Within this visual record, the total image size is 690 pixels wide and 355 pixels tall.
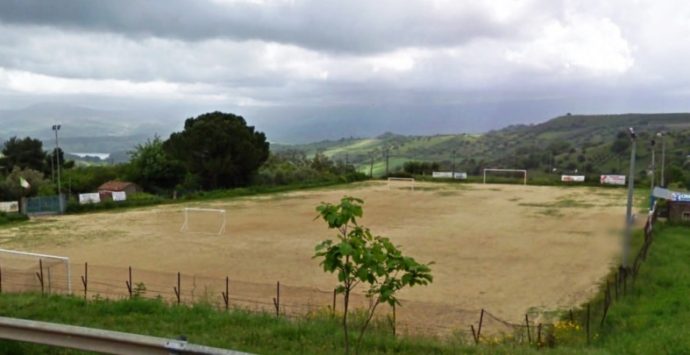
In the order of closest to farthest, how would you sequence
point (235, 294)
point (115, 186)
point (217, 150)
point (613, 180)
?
point (235, 294) < point (217, 150) < point (115, 186) < point (613, 180)

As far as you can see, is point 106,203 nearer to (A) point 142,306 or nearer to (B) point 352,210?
(A) point 142,306

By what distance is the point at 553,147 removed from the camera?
11375 centimetres

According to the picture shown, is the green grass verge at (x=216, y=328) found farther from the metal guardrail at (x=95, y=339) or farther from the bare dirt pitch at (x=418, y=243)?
the bare dirt pitch at (x=418, y=243)

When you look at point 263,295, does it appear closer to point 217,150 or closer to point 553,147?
point 217,150

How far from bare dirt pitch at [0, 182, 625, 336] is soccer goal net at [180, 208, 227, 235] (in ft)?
0.49

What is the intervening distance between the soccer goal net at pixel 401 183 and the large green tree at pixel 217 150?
12.5 metres

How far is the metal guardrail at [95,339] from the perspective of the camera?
13.6ft

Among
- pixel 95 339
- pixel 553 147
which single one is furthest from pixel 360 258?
pixel 553 147

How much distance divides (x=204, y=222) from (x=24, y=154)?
118 ft

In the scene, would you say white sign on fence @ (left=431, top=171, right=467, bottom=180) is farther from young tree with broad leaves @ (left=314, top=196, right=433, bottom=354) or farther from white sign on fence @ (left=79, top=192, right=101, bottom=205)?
young tree with broad leaves @ (left=314, top=196, right=433, bottom=354)

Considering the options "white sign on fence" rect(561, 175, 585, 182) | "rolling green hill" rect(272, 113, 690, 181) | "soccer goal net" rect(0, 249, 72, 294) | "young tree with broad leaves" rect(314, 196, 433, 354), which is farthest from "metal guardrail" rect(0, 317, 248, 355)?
→ "rolling green hill" rect(272, 113, 690, 181)

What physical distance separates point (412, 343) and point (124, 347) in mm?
3702

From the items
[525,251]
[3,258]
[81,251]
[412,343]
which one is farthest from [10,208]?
[412,343]

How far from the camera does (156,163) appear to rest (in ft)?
166
